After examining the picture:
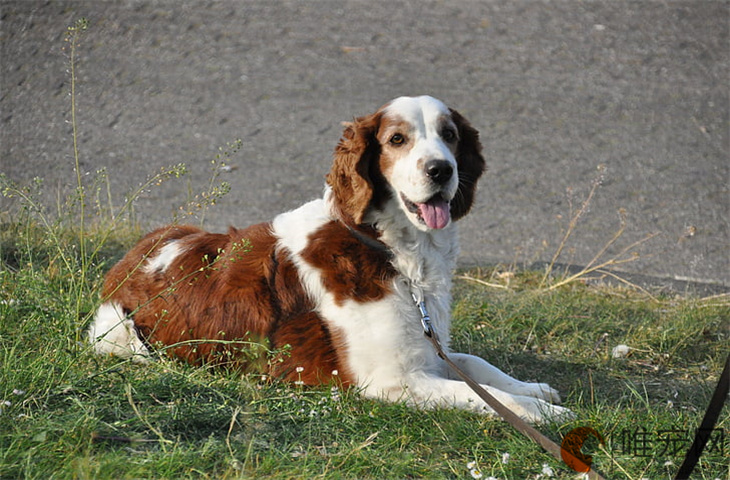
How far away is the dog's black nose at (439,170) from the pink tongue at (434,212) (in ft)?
0.43

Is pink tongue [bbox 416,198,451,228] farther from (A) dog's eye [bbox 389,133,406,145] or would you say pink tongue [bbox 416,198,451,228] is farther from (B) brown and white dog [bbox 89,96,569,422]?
(A) dog's eye [bbox 389,133,406,145]

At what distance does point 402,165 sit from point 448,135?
1.03 feet

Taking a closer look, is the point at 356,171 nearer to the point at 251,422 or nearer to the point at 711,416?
the point at 251,422

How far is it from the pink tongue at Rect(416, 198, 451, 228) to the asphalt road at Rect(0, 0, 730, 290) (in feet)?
10.5

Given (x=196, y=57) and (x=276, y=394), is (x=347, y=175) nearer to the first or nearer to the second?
(x=276, y=394)

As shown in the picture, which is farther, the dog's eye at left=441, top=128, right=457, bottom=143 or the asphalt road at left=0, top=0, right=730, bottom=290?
the asphalt road at left=0, top=0, right=730, bottom=290

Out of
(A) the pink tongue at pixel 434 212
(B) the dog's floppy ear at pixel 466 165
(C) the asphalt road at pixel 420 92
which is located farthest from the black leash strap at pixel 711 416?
(C) the asphalt road at pixel 420 92

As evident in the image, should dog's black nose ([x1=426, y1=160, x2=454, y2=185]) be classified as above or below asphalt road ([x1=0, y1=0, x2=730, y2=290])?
above

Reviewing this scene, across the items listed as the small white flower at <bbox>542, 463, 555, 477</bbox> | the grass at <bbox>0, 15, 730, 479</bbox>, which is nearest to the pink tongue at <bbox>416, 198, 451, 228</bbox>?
the grass at <bbox>0, 15, 730, 479</bbox>

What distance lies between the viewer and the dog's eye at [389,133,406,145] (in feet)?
12.6

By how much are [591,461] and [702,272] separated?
4.69 meters

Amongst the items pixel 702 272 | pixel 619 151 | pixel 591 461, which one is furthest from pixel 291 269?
pixel 619 151

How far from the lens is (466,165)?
4.17 meters

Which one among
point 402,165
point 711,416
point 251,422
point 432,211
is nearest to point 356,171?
point 402,165
